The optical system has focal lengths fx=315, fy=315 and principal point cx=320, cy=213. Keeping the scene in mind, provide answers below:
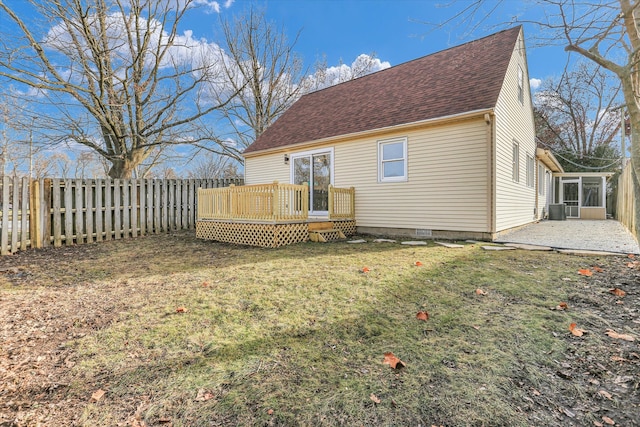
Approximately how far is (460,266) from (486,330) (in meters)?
2.45

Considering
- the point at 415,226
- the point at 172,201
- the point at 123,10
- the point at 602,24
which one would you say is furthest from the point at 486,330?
the point at 123,10

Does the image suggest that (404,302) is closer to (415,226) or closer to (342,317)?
A: (342,317)

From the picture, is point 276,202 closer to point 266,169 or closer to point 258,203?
point 258,203

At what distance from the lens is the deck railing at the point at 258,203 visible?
7.95m

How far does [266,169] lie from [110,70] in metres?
6.31

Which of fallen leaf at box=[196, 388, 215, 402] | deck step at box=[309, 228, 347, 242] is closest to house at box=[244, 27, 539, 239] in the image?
deck step at box=[309, 228, 347, 242]

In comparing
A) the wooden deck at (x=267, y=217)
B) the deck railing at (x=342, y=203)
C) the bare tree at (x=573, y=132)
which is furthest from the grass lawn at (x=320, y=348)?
the bare tree at (x=573, y=132)

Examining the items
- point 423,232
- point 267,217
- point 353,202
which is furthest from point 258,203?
point 423,232

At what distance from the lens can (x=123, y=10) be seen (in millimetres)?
11383

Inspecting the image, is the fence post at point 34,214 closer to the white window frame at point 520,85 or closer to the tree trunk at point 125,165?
the tree trunk at point 125,165

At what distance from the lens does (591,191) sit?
1939 centimetres

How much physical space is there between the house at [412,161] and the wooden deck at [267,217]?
0.10ft

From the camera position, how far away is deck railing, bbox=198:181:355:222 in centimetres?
799

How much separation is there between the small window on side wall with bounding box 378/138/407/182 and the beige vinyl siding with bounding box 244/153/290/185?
13.1 ft
